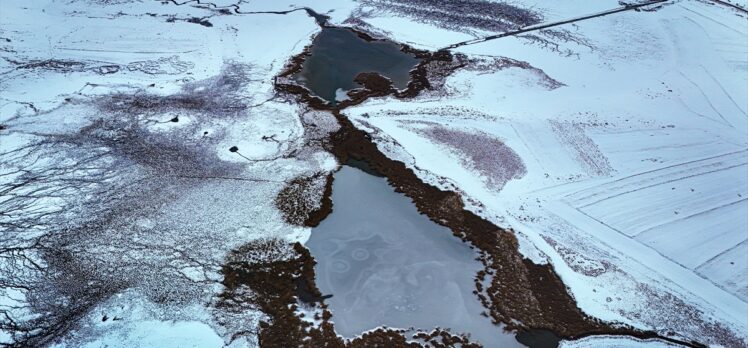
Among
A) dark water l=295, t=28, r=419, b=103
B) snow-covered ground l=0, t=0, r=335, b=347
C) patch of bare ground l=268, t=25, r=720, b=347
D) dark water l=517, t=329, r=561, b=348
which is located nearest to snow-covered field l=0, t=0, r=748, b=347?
snow-covered ground l=0, t=0, r=335, b=347

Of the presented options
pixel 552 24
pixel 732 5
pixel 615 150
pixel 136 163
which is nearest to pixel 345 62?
pixel 136 163

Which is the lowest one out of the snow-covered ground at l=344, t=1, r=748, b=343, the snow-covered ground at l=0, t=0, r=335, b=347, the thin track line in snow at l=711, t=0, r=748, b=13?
the snow-covered ground at l=0, t=0, r=335, b=347

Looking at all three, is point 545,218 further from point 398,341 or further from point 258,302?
point 258,302

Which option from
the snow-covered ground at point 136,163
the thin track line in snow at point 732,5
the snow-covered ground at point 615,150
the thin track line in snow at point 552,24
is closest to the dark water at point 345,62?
the snow-covered ground at point 136,163

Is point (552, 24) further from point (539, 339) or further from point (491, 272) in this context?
point (539, 339)

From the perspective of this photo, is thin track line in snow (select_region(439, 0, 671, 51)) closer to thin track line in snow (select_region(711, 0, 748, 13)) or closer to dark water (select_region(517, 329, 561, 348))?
thin track line in snow (select_region(711, 0, 748, 13))

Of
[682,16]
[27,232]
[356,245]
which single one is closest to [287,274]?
[356,245]

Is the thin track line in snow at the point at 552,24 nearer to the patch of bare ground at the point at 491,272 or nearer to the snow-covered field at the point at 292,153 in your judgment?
the snow-covered field at the point at 292,153
